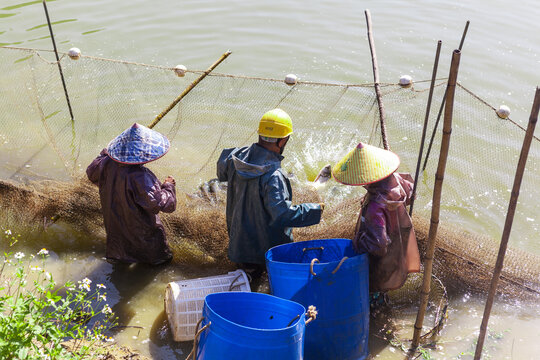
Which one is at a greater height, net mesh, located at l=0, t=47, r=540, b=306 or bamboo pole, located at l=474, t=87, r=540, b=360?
bamboo pole, located at l=474, t=87, r=540, b=360

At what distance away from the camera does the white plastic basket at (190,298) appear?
3592 millimetres

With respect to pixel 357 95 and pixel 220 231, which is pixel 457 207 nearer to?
pixel 357 95

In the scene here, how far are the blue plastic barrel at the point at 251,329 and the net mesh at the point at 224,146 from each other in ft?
4.81

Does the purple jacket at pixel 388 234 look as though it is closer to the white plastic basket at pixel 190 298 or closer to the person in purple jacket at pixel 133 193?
the white plastic basket at pixel 190 298

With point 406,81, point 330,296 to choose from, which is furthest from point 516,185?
point 406,81

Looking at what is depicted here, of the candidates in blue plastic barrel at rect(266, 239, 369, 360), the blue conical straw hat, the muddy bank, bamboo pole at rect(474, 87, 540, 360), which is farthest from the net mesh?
bamboo pole at rect(474, 87, 540, 360)

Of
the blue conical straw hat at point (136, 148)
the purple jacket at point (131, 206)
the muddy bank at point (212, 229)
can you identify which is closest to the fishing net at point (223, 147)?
the muddy bank at point (212, 229)

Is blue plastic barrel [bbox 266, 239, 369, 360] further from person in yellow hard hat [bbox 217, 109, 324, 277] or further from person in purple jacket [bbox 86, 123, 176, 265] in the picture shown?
person in purple jacket [bbox 86, 123, 176, 265]

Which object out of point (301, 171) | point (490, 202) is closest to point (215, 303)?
point (301, 171)

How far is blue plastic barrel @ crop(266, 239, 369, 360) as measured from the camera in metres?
3.22

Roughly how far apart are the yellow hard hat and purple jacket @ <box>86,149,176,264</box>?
36.2 inches

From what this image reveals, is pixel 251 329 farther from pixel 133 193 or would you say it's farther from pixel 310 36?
pixel 310 36

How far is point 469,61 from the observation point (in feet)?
27.9

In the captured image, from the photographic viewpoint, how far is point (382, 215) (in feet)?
11.3
